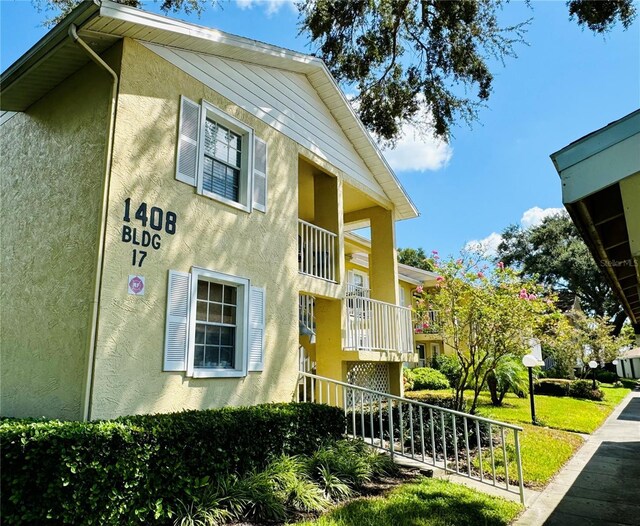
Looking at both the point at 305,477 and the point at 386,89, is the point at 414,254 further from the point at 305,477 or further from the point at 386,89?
the point at 305,477

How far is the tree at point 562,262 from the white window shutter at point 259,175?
128 ft

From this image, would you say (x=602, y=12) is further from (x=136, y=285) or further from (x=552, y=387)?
(x=552, y=387)

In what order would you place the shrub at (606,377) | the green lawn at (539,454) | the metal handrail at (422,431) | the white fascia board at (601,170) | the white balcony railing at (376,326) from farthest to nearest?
the shrub at (606,377) → the white balcony railing at (376,326) → the green lawn at (539,454) → the metal handrail at (422,431) → the white fascia board at (601,170)

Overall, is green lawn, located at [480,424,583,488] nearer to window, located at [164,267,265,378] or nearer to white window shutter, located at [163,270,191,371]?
window, located at [164,267,265,378]

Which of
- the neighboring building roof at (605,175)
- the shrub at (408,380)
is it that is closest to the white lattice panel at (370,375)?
the neighboring building roof at (605,175)

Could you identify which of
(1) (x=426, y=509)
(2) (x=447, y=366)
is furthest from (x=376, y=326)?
(2) (x=447, y=366)

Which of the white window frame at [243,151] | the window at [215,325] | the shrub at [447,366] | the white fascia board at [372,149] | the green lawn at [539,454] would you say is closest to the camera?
the window at [215,325]

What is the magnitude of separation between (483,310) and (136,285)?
717cm

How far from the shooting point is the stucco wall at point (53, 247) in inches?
227

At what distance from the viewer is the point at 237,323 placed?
25.0 feet

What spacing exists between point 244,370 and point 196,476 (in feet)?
7.35

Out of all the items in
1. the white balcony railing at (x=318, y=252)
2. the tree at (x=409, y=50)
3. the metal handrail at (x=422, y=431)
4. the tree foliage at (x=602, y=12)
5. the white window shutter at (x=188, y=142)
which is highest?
the tree at (x=409, y=50)

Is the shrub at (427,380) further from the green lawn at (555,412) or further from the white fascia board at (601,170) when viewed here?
the white fascia board at (601,170)

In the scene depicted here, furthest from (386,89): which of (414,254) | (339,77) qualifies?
(414,254)
